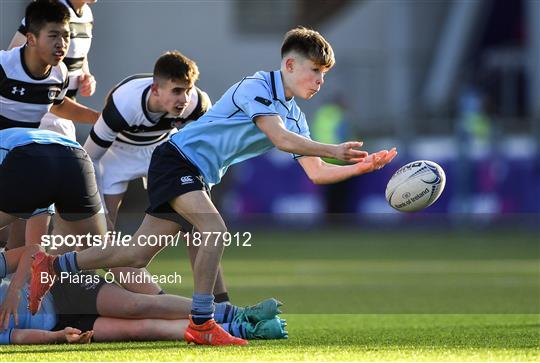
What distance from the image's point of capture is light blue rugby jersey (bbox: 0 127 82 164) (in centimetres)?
713

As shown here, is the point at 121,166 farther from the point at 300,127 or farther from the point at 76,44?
the point at 300,127

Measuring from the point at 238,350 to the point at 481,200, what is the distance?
12930 mm

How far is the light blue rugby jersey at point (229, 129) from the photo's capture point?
712 cm

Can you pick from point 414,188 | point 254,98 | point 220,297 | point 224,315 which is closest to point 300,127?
point 254,98

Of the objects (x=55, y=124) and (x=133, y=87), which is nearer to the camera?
(x=133, y=87)

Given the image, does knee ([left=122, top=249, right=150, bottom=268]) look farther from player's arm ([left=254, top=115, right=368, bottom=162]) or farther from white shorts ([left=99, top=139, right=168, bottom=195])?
white shorts ([left=99, top=139, right=168, bottom=195])

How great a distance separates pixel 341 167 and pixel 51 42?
1917mm

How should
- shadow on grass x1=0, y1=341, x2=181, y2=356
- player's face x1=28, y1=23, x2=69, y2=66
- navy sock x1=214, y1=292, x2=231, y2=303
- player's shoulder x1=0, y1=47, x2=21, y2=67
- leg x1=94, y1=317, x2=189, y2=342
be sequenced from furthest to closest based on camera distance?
navy sock x1=214, y1=292, x2=231, y2=303 < player's shoulder x1=0, y1=47, x2=21, y2=67 < player's face x1=28, y1=23, x2=69, y2=66 < leg x1=94, y1=317, x2=189, y2=342 < shadow on grass x1=0, y1=341, x2=181, y2=356

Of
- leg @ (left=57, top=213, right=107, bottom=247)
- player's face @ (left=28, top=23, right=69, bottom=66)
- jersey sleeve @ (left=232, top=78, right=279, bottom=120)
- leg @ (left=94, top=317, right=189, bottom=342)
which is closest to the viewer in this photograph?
jersey sleeve @ (left=232, top=78, right=279, bottom=120)

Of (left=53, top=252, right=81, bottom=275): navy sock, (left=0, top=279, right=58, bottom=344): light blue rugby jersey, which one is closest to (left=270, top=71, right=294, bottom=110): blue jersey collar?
(left=53, top=252, right=81, bottom=275): navy sock

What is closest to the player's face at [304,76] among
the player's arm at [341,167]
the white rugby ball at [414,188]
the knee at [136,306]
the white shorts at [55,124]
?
the player's arm at [341,167]

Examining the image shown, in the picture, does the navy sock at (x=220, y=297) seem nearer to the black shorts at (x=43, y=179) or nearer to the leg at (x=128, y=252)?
the leg at (x=128, y=252)

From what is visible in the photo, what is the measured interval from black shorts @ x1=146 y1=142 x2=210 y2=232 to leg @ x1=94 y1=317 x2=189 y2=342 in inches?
21.8

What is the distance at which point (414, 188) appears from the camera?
23.5ft
